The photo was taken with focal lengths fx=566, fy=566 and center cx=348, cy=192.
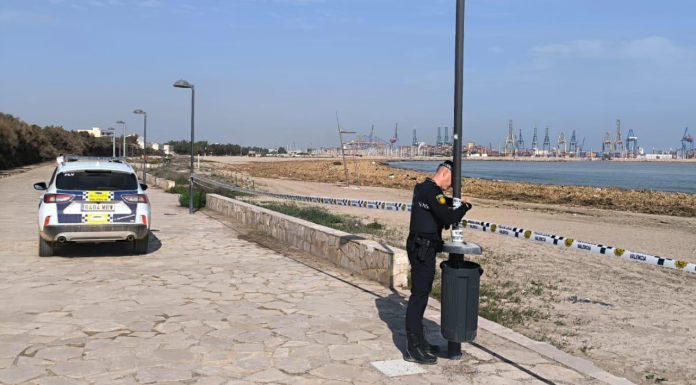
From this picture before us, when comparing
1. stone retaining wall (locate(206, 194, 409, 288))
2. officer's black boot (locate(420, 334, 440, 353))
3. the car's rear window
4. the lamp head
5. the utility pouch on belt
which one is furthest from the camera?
the lamp head

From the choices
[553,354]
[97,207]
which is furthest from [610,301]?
[97,207]

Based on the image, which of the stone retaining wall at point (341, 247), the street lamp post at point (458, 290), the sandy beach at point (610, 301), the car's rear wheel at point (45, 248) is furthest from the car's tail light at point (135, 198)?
the street lamp post at point (458, 290)

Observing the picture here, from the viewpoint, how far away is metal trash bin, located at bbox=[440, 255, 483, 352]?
4.64 m

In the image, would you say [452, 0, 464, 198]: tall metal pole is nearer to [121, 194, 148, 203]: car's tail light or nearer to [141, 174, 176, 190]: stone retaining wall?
[121, 194, 148, 203]: car's tail light

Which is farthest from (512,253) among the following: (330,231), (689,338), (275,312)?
(275,312)

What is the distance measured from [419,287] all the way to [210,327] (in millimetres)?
2253

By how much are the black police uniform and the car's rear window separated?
249 inches

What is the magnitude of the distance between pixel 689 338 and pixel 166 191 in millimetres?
24598

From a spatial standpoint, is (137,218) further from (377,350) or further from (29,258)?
(377,350)

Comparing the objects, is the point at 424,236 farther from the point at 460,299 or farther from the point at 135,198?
the point at 135,198

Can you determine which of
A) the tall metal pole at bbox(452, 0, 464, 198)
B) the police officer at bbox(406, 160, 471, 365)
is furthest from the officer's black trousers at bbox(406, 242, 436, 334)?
the tall metal pole at bbox(452, 0, 464, 198)

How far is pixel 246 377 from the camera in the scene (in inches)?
174

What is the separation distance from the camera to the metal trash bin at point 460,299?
15.2ft

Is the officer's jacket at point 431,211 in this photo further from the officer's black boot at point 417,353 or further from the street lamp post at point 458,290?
the officer's black boot at point 417,353
